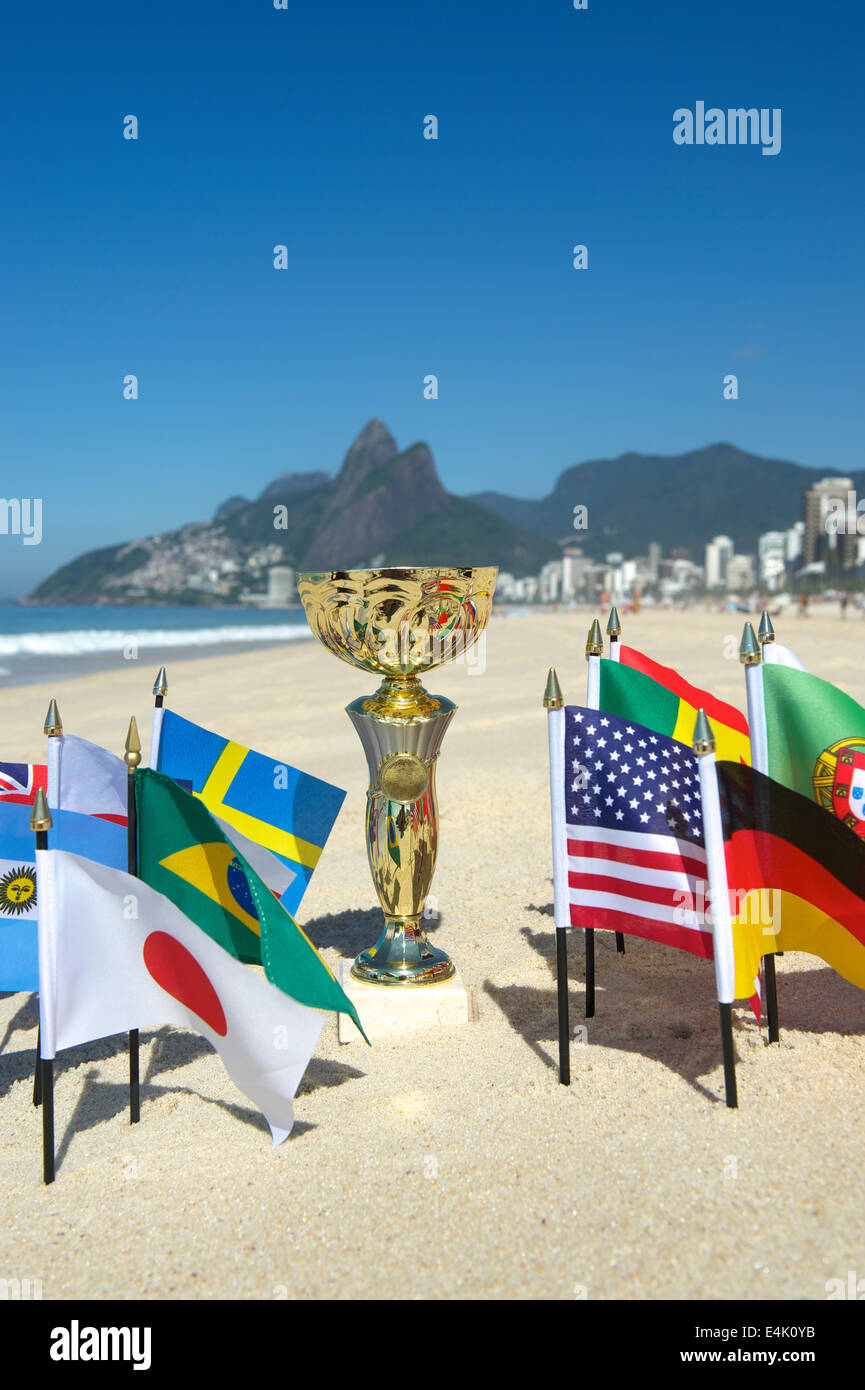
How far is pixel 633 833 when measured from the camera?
3225 mm

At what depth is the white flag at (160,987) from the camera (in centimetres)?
286

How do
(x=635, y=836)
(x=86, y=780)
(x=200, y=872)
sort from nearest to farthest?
(x=200, y=872)
(x=635, y=836)
(x=86, y=780)

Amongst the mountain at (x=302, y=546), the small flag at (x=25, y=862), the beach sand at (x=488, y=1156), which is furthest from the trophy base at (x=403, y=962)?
the mountain at (x=302, y=546)

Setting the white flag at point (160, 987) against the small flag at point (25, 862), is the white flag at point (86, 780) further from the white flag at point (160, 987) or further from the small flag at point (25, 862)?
the white flag at point (160, 987)

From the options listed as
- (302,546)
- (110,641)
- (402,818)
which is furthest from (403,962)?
(302,546)

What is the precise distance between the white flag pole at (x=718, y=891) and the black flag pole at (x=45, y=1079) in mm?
1958

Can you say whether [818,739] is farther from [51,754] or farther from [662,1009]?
[51,754]

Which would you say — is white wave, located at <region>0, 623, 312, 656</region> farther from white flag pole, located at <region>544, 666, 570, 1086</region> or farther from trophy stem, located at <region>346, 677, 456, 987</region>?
white flag pole, located at <region>544, 666, 570, 1086</region>

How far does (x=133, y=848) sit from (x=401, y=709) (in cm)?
122

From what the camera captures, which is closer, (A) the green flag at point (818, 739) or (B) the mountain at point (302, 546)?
(A) the green flag at point (818, 739)

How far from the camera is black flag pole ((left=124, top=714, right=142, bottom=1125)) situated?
3.07 m

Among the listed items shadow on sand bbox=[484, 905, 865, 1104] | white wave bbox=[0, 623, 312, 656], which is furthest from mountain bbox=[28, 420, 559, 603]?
shadow on sand bbox=[484, 905, 865, 1104]

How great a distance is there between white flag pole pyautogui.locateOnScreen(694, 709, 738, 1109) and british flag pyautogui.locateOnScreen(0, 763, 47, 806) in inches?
89.1

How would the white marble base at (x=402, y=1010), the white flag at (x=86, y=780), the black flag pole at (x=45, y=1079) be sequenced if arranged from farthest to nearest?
1. the white marble base at (x=402, y=1010)
2. the white flag at (x=86, y=780)
3. the black flag pole at (x=45, y=1079)
